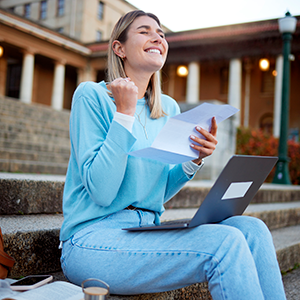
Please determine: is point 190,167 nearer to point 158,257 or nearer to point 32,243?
point 158,257

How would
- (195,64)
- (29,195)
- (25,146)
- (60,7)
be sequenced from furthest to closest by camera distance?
(60,7)
(195,64)
(25,146)
(29,195)

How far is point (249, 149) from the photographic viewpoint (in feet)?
33.5

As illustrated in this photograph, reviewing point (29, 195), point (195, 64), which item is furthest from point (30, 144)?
point (195, 64)

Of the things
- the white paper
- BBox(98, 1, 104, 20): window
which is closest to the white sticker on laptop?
the white paper

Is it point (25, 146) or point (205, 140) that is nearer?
point (205, 140)

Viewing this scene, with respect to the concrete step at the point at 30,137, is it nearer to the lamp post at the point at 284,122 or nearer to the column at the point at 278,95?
the lamp post at the point at 284,122

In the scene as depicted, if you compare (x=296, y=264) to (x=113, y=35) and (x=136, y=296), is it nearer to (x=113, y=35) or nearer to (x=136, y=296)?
(x=136, y=296)

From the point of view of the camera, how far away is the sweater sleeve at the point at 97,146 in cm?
139

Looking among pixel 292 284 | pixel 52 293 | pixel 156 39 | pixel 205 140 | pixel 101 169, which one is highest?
pixel 156 39

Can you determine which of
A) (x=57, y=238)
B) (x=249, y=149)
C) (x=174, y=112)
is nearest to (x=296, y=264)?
(x=174, y=112)

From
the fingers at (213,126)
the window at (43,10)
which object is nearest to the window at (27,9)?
the window at (43,10)

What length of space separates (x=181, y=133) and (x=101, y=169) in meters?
0.39

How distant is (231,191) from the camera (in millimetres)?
1457

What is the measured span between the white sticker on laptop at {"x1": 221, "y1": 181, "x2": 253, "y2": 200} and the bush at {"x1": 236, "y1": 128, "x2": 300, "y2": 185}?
8.86 metres
